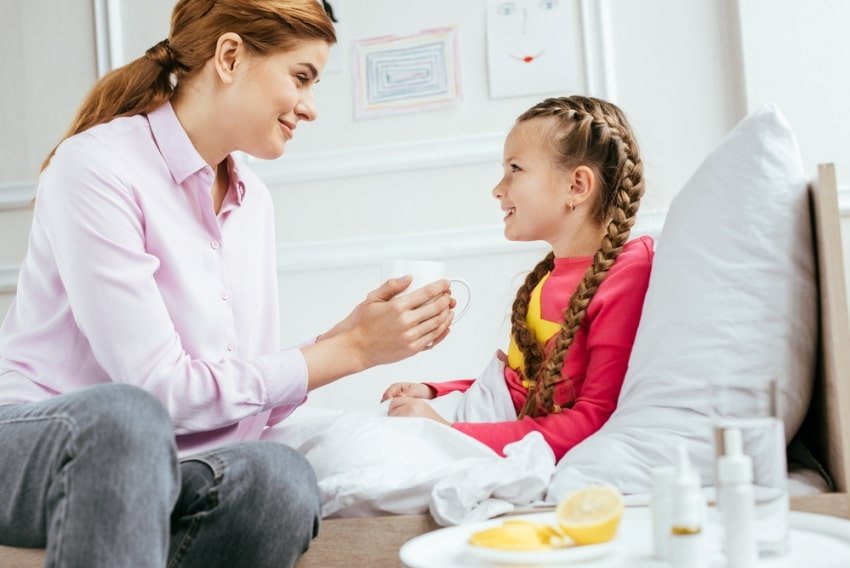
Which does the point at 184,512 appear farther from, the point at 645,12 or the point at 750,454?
the point at 645,12

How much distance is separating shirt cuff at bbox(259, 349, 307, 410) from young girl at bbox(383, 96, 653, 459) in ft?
0.71

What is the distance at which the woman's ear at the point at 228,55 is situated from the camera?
1404mm

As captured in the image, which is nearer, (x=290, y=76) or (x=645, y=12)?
(x=290, y=76)

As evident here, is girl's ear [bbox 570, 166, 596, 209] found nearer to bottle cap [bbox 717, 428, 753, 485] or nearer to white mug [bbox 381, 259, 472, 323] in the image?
white mug [bbox 381, 259, 472, 323]

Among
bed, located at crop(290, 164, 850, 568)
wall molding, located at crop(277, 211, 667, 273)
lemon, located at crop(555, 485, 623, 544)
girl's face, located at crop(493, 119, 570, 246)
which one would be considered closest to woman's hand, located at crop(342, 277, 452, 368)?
bed, located at crop(290, 164, 850, 568)

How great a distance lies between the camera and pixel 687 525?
→ 751 mm

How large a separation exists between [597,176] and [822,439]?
0.60 meters

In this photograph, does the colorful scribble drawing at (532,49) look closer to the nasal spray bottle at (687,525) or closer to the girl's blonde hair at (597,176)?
the girl's blonde hair at (597,176)

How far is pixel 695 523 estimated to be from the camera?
2.47 ft

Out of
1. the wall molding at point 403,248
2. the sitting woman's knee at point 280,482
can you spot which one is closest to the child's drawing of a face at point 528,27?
the wall molding at point 403,248

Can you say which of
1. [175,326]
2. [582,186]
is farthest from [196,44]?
[582,186]

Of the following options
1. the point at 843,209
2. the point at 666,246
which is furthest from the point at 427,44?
the point at 666,246

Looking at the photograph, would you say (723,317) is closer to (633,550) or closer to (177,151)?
(633,550)

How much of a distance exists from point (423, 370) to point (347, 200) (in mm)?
478
